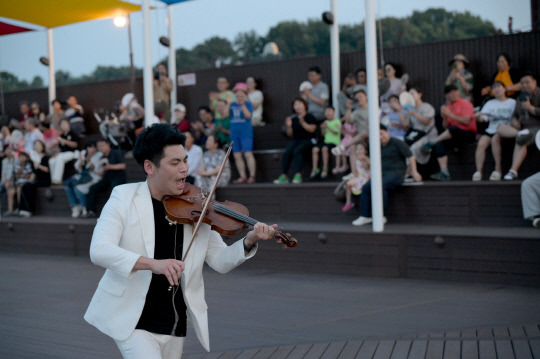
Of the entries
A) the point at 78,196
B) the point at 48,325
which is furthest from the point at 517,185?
the point at 78,196

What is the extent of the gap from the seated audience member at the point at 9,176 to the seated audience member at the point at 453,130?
753 cm

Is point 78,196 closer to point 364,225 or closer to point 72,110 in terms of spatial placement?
point 72,110

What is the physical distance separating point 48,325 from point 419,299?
10.9 feet

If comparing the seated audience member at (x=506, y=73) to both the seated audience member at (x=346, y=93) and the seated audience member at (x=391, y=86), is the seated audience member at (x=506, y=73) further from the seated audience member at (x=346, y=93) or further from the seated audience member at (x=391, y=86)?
the seated audience member at (x=346, y=93)

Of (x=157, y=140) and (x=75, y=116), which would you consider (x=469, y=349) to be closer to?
(x=157, y=140)

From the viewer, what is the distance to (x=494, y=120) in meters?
9.30

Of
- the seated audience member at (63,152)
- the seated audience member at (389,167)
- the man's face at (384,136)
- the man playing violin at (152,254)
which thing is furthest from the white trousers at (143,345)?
the seated audience member at (63,152)

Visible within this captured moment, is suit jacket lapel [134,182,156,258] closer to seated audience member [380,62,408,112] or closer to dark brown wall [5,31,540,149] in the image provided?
seated audience member [380,62,408,112]

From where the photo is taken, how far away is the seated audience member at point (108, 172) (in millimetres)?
A: 11688

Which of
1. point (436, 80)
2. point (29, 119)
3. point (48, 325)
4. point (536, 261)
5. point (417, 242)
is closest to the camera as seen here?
point (48, 325)

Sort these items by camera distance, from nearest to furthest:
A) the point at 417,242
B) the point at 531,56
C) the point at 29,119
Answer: the point at 417,242, the point at 531,56, the point at 29,119

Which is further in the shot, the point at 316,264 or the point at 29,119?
the point at 29,119

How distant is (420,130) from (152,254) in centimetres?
710

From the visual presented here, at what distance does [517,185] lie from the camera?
27.0 ft
